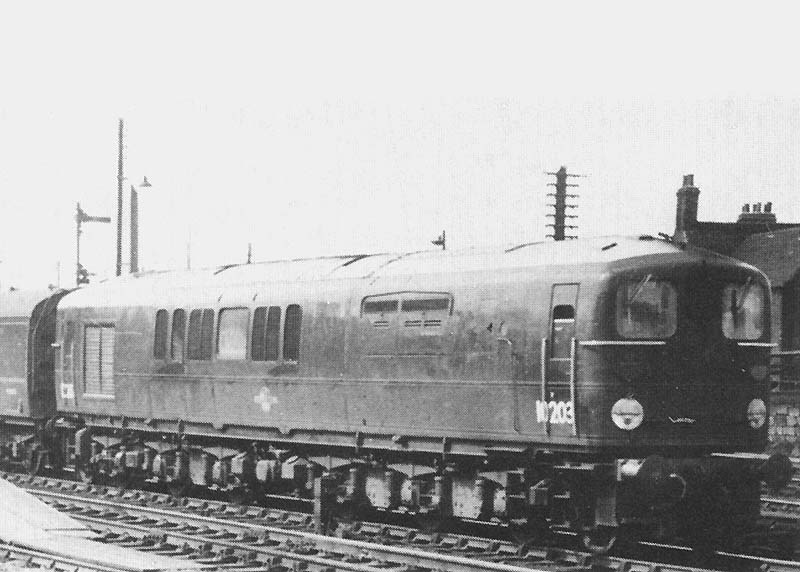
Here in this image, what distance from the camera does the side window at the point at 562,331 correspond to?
13.2 m

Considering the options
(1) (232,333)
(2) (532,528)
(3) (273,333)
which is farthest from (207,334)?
(2) (532,528)

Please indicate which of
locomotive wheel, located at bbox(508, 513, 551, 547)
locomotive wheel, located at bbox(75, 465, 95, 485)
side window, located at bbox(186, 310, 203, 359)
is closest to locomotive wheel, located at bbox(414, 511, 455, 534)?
locomotive wheel, located at bbox(508, 513, 551, 547)

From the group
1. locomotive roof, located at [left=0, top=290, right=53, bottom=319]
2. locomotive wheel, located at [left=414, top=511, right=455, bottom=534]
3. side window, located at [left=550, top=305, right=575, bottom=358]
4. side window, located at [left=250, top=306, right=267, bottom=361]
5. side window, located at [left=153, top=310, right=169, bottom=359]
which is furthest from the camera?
locomotive roof, located at [left=0, top=290, right=53, bottom=319]

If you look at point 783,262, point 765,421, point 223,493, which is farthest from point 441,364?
point 783,262

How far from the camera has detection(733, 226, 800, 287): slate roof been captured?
121 feet

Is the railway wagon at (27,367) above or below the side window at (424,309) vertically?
below

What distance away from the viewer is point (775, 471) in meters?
13.1

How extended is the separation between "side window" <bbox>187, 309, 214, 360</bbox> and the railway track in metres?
2.20

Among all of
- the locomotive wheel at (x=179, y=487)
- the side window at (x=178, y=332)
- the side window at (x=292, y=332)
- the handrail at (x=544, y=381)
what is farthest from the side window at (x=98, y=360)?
the handrail at (x=544, y=381)

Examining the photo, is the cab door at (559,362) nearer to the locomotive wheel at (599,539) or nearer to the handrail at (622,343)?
the handrail at (622,343)

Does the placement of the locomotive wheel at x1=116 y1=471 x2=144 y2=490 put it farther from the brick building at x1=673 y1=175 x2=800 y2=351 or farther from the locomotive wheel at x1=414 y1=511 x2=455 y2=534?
the brick building at x1=673 y1=175 x2=800 y2=351

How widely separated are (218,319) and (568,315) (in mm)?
6242

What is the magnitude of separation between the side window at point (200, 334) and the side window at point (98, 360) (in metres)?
2.43

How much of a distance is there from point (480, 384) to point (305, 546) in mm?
2736
